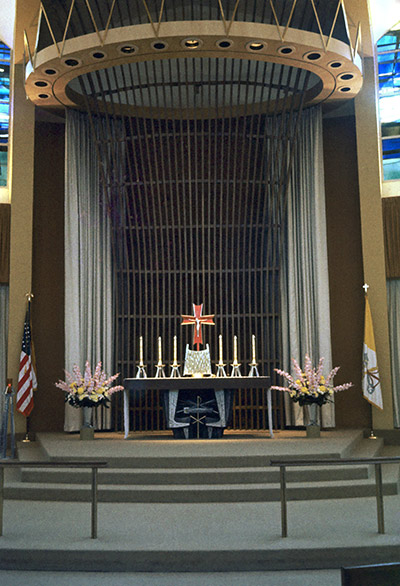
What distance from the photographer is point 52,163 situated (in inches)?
475

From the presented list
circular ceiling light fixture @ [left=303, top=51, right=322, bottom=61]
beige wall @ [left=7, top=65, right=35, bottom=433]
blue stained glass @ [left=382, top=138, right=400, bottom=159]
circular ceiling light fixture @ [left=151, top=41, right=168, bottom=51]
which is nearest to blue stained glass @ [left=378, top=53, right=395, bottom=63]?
blue stained glass @ [left=382, top=138, right=400, bottom=159]

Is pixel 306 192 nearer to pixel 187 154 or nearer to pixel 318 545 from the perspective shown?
pixel 187 154

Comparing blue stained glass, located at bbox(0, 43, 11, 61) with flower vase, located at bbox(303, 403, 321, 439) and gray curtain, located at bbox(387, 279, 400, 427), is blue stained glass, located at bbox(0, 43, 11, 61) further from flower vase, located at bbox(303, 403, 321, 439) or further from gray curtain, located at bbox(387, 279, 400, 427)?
flower vase, located at bbox(303, 403, 321, 439)

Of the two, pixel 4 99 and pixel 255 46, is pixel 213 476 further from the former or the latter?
pixel 4 99

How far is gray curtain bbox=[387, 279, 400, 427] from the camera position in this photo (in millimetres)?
11078

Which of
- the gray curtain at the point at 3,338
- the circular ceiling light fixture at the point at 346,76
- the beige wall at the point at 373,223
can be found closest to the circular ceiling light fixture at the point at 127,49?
the circular ceiling light fixture at the point at 346,76

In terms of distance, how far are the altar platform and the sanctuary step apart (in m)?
0.01

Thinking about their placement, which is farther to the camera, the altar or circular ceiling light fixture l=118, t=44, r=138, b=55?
the altar

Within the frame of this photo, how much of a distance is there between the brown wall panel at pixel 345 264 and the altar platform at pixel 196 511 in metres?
2.06

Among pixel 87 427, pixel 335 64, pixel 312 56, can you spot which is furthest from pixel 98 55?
pixel 87 427

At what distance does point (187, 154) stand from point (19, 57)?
3.20 meters

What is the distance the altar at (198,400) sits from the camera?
9609 mm

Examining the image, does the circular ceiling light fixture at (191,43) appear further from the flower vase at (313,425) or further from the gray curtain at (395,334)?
the flower vase at (313,425)

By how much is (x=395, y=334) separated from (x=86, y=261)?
16.9 feet
